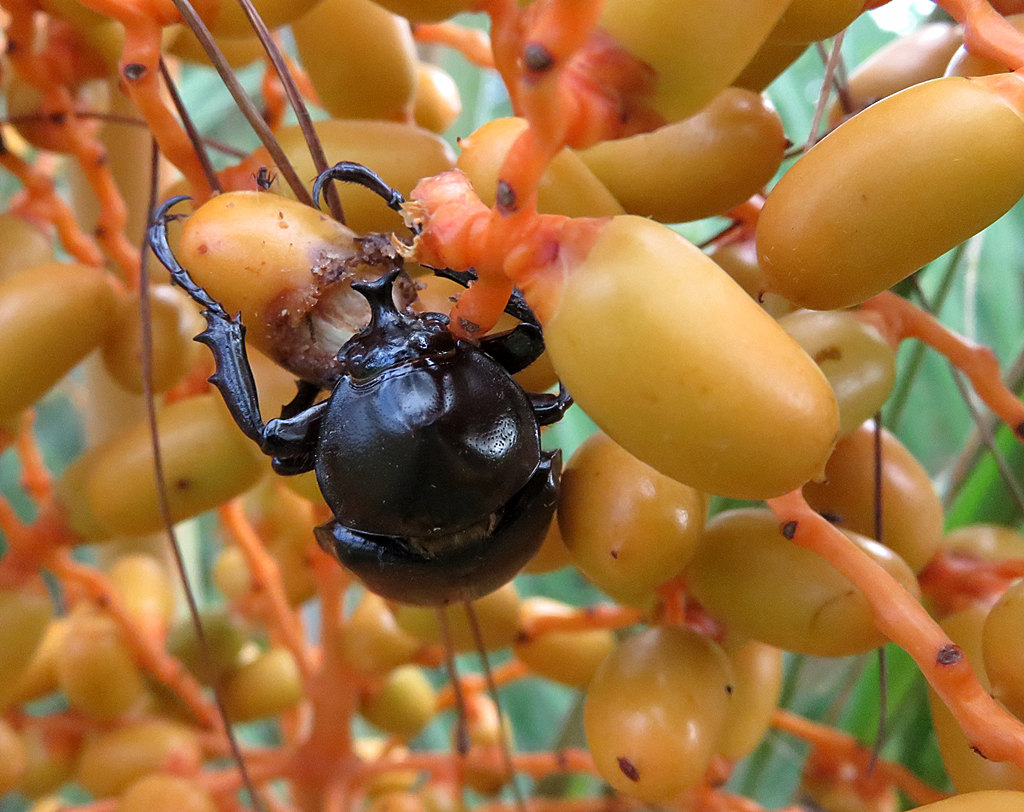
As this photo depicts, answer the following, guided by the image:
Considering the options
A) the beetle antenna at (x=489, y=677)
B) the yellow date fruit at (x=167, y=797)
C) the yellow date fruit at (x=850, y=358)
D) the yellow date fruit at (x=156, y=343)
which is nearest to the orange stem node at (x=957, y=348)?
the yellow date fruit at (x=850, y=358)

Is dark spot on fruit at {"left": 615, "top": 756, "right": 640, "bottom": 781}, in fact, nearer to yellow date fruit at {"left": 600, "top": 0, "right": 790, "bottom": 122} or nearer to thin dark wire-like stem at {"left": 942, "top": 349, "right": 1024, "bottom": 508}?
yellow date fruit at {"left": 600, "top": 0, "right": 790, "bottom": 122}

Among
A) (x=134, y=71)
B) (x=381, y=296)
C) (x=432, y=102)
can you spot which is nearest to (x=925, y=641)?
(x=381, y=296)

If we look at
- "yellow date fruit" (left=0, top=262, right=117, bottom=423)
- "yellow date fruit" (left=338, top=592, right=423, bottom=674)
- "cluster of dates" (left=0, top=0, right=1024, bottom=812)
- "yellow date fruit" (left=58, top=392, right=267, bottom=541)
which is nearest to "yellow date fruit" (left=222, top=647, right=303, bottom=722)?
"cluster of dates" (left=0, top=0, right=1024, bottom=812)

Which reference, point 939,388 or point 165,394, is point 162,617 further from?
point 939,388

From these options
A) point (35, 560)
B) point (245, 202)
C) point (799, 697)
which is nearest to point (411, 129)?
point (245, 202)

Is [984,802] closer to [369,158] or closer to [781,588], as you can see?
[781,588]

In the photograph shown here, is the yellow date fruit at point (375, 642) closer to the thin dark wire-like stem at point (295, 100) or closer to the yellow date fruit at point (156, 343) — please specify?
the yellow date fruit at point (156, 343)
